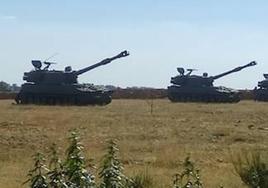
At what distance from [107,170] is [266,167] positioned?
4379 mm

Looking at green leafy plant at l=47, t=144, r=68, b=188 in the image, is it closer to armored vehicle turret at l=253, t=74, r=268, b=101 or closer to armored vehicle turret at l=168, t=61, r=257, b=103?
armored vehicle turret at l=168, t=61, r=257, b=103

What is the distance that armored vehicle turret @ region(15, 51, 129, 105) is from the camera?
50500 millimetres

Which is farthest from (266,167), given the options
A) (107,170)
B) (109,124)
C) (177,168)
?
(109,124)

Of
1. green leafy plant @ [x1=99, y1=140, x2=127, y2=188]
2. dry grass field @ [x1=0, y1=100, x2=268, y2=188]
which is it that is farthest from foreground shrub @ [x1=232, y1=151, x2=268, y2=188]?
green leafy plant @ [x1=99, y1=140, x2=127, y2=188]

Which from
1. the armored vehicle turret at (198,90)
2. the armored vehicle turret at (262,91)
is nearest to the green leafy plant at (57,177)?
the armored vehicle turret at (198,90)

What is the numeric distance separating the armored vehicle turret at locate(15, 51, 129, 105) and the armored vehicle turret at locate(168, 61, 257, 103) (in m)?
10.4

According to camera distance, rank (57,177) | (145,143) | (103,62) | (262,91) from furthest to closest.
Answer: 1. (262,91)
2. (103,62)
3. (145,143)
4. (57,177)

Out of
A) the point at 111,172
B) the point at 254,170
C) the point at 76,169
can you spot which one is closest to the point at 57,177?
the point at 76,169

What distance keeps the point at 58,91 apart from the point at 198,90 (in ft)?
47.0

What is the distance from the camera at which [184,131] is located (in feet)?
82.7

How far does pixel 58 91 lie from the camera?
51.2 metres

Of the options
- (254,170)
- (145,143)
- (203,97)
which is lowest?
(145,143)

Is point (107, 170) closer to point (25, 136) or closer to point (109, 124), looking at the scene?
point (25, 136)

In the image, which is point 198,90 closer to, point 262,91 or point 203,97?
point 203,97
